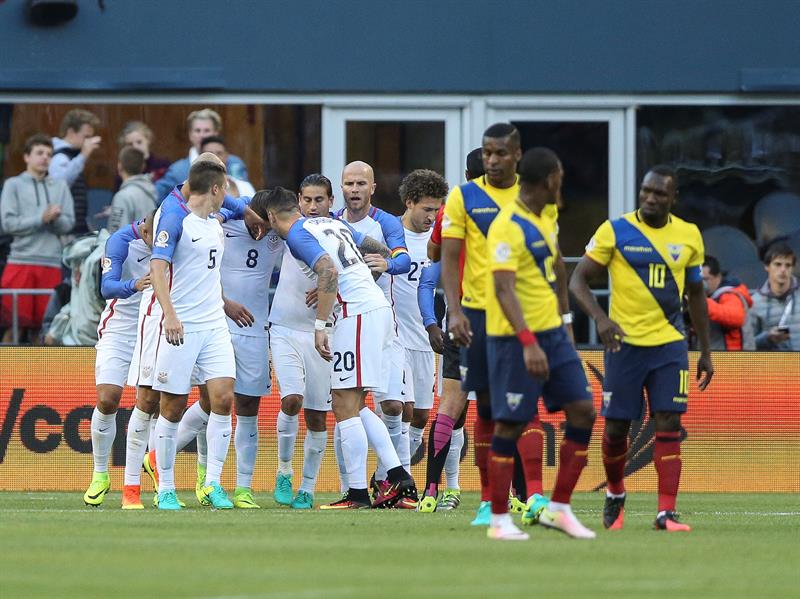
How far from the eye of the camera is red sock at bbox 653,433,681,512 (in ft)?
33.8

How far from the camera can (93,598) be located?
717 centimetres

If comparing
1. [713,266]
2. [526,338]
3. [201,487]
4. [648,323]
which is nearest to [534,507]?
[648,323]

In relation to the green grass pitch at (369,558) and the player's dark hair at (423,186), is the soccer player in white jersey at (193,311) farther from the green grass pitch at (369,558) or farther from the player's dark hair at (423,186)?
the player's dark hair at (423,186)

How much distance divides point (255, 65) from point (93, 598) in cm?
1226

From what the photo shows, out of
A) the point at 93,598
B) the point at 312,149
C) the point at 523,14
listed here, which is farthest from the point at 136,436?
the point at 523,14

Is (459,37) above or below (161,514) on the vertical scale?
above

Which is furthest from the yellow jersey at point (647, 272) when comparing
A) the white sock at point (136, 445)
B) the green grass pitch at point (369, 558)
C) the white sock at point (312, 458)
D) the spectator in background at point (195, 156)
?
the spectator in background at point (195, 156)

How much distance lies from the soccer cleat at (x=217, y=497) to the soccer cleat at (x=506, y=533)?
3.45 meters

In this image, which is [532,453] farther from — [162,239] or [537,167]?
[162,239]

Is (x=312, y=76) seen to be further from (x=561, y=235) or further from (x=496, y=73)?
(x=561, y=235)

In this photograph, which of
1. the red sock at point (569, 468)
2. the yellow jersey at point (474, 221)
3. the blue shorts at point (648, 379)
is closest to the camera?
the red sock at point (569, 468)

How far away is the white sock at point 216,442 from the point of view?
41.1ft

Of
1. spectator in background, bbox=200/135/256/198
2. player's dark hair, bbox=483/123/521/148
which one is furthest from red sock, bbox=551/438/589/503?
spectator in background, bbox=200/135/256/198

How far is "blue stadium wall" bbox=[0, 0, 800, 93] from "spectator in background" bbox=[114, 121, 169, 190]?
0.46 meters
